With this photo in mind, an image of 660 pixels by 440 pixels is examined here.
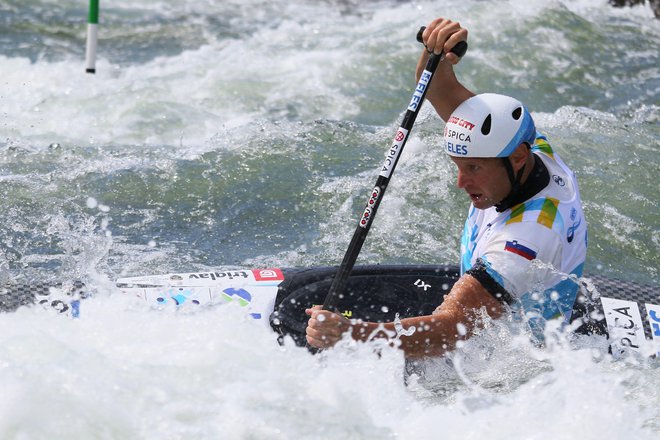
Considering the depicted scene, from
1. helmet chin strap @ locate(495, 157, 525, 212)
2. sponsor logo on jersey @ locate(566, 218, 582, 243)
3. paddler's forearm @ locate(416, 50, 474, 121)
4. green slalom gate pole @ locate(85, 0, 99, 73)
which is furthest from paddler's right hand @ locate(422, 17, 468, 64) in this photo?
green slalom gate pole @ locate(85, 0, 99, 73)

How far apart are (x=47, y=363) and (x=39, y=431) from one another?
0.37 meters

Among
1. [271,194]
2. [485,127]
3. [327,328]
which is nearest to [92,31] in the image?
[271,194]

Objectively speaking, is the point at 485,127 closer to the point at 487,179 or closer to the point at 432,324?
the point at 487,179

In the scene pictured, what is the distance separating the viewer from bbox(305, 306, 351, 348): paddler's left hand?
3.44 meters

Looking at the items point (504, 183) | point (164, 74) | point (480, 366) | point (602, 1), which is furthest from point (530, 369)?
point (602, 1)

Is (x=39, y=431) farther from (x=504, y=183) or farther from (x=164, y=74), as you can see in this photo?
(x=164, y=74)

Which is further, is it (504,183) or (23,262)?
(23,262)

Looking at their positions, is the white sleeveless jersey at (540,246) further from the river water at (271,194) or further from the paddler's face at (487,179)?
the river water at (271,194)

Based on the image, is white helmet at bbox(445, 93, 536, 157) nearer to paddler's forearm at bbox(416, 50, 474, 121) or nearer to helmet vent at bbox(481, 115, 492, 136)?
helmet vent at bbox(481, 115, 492, 136)

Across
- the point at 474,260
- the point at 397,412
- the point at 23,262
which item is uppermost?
the point at 474,260

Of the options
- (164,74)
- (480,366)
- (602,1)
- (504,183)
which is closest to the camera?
(504,183)

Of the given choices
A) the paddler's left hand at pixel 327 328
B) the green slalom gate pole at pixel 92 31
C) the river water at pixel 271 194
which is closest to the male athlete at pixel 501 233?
the paddler's left hand at pixel 327 328

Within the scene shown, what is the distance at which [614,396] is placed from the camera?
12.8 feet

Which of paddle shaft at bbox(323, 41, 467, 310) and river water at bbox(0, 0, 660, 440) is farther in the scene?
paddle shaft at bbox(323, 41, 467, 310)
